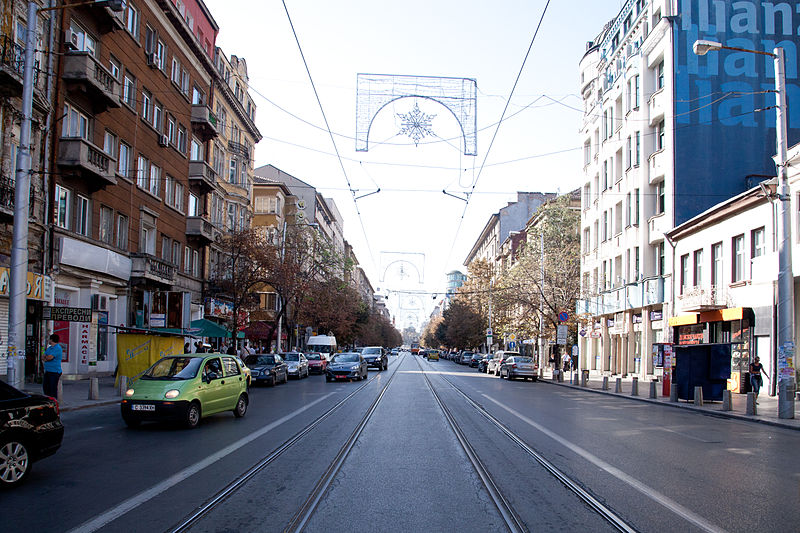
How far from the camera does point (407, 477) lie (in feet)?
29.3

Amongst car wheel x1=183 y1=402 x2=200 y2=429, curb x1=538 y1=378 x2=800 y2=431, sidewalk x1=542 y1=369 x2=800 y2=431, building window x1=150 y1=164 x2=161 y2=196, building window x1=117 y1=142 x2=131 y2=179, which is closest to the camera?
car wheel x1=183 y1=402 x2=200 y2=429

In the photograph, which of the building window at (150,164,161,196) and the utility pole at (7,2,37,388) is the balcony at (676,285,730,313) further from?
the utility pole at (7,2,37,388)

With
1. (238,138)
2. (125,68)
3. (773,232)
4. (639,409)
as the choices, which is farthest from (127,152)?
(773,232)

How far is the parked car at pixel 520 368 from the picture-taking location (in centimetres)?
4081

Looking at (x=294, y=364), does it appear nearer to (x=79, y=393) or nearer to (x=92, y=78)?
(x=79, y=393)

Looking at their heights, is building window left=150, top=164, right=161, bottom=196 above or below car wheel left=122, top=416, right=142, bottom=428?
above

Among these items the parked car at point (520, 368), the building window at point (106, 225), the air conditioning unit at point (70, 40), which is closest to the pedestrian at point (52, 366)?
the building window at point (106, 225)

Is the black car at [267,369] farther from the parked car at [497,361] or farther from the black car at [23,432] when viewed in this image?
the black car at [23,432]

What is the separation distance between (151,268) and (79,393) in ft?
38.6

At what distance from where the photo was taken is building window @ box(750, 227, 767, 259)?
2786cm

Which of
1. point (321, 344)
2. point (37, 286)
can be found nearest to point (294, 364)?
point (321, 344)

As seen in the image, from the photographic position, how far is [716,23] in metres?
36.4

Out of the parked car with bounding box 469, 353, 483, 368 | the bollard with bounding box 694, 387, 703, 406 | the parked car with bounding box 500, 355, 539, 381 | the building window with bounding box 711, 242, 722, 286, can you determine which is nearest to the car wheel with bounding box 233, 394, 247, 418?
the bollard with bounding box 694, 387, 703, 406

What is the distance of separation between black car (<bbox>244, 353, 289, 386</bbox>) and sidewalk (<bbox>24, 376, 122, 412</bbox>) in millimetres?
6141
